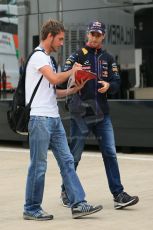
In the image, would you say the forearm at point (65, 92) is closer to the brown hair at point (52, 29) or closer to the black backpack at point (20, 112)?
the black backpack at point (20, 112)

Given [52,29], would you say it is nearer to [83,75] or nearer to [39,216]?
[83,75]

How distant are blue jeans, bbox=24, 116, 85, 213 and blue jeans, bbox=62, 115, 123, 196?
52cm

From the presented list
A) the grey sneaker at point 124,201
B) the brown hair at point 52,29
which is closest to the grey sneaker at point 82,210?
the grey sneaker at point 124,201

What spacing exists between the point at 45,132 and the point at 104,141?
87 cm

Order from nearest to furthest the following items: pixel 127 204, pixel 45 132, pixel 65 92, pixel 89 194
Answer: pixel 45 132 → pixel 65 92 → pixel 127 204 → pixel 89 194

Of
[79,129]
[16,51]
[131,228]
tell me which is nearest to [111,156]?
[79,129]

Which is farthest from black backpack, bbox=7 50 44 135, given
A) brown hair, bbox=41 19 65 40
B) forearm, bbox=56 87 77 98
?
forearm, bbox=56 87 77 98

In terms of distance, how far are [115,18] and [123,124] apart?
217cm

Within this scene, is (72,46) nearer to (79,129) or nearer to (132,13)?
(132,13)

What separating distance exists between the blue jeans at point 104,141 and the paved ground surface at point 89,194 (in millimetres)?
344

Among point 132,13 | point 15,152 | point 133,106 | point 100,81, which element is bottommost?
point 15,152

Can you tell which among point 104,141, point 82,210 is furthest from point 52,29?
point 82,210

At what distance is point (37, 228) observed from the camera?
5.73m

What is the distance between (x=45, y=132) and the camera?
19.1 feet
